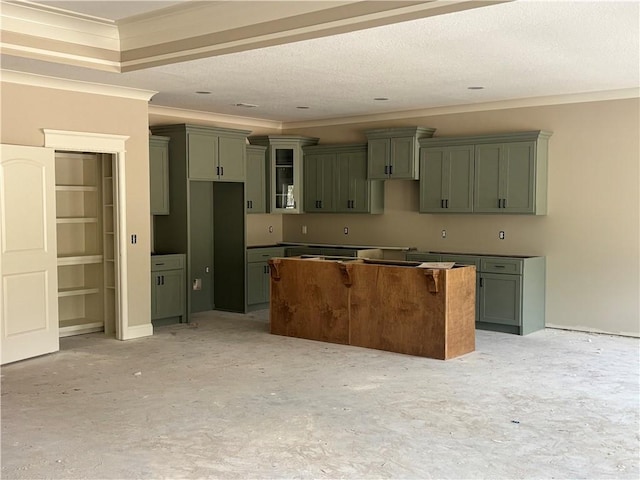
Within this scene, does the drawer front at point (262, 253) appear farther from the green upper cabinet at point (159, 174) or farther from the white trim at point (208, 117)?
the white trim at point (208, 117)

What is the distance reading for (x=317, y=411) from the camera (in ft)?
16.1

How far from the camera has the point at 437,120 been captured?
8.81m

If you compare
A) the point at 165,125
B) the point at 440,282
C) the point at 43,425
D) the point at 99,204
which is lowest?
the point at 43,425

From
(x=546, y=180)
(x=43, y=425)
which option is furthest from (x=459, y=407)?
(x=546, y=180)

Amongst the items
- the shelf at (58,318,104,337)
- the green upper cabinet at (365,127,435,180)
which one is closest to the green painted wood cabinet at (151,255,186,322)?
the shelf at (58,318,104,337)

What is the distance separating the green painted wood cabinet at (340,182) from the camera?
9320 millimetres

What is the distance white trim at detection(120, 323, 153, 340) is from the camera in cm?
739

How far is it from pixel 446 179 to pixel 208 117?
333cm

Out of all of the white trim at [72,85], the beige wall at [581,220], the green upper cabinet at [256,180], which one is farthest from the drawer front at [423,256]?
the white trim at [72,85]

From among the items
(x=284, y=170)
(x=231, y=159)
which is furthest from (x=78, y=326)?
(x=284, y=170)

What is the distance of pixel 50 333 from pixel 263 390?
8.27ft

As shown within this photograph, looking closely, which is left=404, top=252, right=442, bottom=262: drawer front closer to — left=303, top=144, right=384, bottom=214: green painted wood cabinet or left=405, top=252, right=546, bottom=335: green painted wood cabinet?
left=405, top=252, right=546, bottom=335: green painted wood cabinet

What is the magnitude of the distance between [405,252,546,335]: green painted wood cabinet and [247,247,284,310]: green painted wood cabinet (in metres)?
2.73

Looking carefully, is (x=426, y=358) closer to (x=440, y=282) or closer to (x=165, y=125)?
(x=440, y=282)
